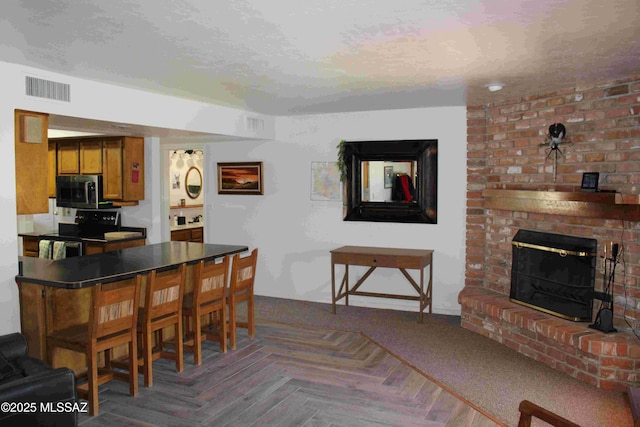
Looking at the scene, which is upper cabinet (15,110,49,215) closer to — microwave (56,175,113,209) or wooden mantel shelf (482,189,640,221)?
microwave (56,175,113,209)

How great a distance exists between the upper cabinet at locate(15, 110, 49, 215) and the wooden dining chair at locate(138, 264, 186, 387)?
1030 millimetres

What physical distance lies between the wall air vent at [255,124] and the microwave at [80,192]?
198cm

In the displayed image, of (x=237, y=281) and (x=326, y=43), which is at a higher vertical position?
(x=326, y=43)

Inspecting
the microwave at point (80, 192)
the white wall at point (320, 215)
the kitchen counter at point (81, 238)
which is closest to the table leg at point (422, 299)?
the white wall at point (320, 215)

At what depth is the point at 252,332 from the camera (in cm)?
499

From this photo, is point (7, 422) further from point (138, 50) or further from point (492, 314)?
point (492, 314)

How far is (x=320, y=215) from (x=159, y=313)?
299 cm

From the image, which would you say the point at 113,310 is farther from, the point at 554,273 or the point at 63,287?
the point at 554,273

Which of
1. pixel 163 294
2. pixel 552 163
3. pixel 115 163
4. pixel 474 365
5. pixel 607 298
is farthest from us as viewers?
pixel 115 163

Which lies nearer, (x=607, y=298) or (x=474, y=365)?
(x=607, y=298)

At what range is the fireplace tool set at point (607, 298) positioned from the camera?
3979mm

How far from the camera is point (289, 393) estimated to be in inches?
147

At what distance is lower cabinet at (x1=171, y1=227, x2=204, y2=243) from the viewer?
826cm

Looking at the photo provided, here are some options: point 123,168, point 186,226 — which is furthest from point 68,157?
point 186,226
